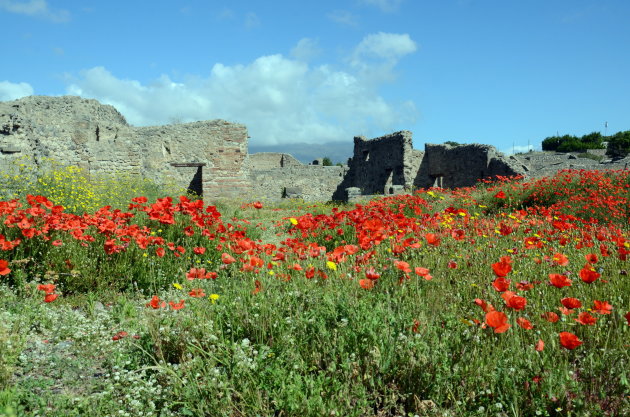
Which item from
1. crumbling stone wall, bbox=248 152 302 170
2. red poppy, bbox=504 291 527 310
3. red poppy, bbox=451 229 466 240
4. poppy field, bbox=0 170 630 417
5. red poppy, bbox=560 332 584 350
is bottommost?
poppy field, bbox=0 170 630 417

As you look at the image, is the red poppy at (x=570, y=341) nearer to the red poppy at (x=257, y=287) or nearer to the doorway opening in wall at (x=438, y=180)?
the red poppy at (x=257, y=287)

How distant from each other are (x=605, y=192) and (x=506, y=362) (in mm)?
9402

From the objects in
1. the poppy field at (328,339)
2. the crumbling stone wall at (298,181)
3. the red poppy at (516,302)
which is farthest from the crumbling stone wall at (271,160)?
the red poppy at (516,302)

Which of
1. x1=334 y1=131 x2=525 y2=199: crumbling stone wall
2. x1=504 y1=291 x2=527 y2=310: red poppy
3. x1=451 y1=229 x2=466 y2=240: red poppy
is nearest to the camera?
x1=504 y1=291 x2=527 y2=310: red poppy

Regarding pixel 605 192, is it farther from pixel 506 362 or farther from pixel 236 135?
pixel 236 135

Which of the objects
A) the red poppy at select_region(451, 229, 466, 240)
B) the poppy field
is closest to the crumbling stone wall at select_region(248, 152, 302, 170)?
the poppy field

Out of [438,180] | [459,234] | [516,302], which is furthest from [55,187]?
[438,180]

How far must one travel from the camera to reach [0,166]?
9.88m

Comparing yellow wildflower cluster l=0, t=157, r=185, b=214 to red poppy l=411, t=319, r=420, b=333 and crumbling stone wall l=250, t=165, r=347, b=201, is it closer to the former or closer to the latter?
red poppy l=411, t=319, r=420, b=333

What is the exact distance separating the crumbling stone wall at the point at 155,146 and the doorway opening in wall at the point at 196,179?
5 cm

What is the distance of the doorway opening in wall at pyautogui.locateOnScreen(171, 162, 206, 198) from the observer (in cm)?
2047

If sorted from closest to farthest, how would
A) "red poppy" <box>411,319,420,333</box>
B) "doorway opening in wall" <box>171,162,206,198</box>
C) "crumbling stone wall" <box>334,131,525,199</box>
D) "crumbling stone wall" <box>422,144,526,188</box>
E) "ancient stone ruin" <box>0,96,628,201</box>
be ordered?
"red poppy" <box>411,319,420,333</box>
"ancient stone ruin" <box>0,96,628,201</box>
"doorway opening in wall" <box>171,162,206,198</box>
"crumbling stone wall" <box>422,144,526,188</box>
"crumbling stone wall" <box>334,131,525,199</box>

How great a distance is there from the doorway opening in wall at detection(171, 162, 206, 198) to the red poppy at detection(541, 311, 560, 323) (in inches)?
734

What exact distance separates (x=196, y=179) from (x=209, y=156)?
1.38 metres
